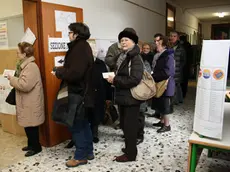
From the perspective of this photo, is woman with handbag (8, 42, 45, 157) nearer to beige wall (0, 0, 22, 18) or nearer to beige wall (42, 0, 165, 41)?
beige wall (42, 0, 165, 41)

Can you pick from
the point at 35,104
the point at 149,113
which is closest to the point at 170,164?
the point at 35,104

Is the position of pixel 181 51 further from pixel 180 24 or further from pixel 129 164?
pixel 180 24

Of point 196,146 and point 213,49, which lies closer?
point 213,49

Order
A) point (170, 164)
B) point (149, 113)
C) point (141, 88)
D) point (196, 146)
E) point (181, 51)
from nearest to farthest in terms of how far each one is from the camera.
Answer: point (196, 146), point (141, 88), point (170, 164), point (149, 113), point (181, 51)

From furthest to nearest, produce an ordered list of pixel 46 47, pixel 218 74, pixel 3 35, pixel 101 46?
pixel 101 46
pixel 3 35
pixel 46 47
pixel 218 74

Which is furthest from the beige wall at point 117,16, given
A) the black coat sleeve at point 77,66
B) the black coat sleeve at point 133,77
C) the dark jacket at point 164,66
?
the black coat sleeve at point 133,77

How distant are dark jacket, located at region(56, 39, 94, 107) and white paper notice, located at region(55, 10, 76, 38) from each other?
28.1 inches

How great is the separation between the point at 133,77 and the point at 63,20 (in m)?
1.24

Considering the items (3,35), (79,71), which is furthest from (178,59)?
(3,35)

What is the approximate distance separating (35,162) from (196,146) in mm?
1708

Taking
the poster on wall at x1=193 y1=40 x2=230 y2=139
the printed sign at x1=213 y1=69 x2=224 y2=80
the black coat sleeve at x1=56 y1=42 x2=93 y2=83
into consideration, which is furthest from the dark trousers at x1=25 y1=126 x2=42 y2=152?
the printed sign at x1=213 y1=69 x2=224 y2=80

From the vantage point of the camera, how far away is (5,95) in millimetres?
3080

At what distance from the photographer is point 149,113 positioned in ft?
13.4

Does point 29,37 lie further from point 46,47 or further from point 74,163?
point 74,163
